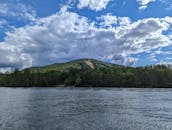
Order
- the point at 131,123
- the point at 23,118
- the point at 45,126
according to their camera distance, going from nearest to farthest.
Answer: the point at 45,126 → the point at 131,123 → the point at 23,118

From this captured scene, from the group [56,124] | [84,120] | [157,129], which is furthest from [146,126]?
[56,124]

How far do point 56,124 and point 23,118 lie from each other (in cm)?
794

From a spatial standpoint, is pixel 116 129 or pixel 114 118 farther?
pixel 114 118

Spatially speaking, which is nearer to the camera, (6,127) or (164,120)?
(6,127)

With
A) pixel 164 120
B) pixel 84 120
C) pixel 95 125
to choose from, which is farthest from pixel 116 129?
pixel 164 120

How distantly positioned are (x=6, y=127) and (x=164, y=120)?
24.8 metres

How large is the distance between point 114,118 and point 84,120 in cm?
554

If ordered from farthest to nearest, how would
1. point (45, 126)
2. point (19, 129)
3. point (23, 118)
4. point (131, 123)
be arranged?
point (23, 118), point (131, 123), point (45, 126), point (19, 129)

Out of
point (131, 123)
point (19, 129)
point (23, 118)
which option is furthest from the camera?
point (23, 118)

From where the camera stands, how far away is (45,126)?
126ft

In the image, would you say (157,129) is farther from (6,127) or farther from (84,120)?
(6,127)

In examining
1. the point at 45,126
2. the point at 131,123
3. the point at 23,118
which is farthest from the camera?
the point at 23,118

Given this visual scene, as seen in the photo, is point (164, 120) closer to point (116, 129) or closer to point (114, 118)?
point (114, 118)

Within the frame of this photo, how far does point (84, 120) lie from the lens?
44094 millimetres
